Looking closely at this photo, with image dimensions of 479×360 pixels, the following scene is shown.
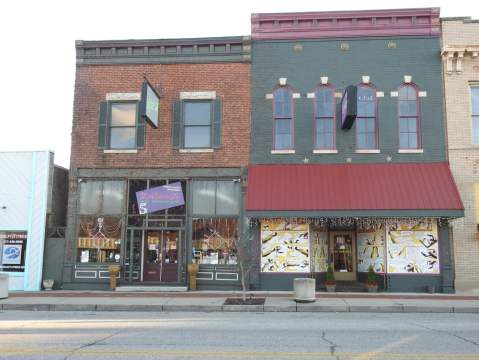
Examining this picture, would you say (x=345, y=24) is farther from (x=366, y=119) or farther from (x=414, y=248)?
(x=414, y=248)

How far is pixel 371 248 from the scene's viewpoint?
1856 cm

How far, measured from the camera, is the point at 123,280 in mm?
18625

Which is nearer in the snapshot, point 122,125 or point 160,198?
point 160,198

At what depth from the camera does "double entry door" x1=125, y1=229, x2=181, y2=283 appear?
1875 centimetres

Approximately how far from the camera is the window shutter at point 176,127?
1930cm

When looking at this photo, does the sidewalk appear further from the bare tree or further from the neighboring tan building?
the neighboring tan building

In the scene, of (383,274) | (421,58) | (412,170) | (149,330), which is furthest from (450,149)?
(149,330)

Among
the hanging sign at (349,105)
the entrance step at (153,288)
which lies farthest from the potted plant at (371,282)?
the entrance step at (153,288)

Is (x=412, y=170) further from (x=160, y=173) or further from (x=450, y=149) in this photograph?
(x=160, y=173)

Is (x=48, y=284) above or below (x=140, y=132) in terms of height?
below

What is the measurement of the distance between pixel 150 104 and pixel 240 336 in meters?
10.9

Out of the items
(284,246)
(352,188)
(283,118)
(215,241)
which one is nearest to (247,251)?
(284,246)

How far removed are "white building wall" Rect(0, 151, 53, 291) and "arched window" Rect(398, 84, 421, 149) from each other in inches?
533

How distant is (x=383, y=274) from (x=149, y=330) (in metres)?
10.5
